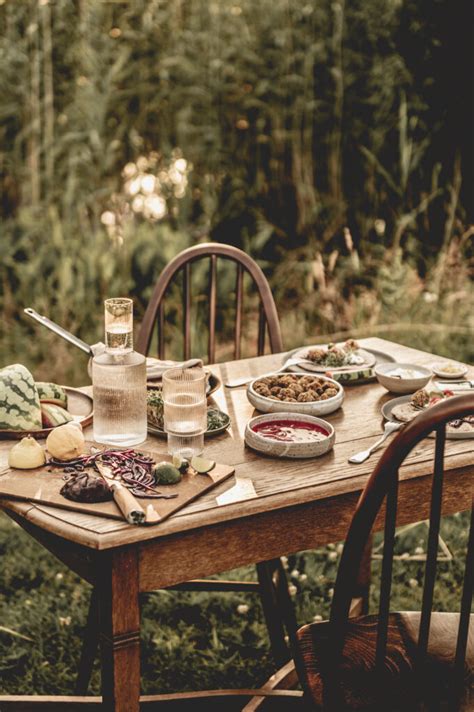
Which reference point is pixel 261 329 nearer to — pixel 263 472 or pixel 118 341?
pixel 118 341

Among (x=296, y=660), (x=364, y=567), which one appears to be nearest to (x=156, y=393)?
(x=296, y=660)

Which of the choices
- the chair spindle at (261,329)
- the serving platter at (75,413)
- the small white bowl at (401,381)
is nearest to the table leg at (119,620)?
the serving platter at (75,413)

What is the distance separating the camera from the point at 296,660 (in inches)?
60.1

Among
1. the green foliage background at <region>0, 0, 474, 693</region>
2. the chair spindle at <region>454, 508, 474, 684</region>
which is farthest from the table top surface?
the green foliage background at <region>0, 0, 474, 693</region>

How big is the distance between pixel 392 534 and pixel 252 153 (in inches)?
129

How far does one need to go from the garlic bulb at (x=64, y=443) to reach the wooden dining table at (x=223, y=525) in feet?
0.40

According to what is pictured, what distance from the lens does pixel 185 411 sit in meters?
1.60

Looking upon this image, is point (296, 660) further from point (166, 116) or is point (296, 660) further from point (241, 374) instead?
point (166, 116)

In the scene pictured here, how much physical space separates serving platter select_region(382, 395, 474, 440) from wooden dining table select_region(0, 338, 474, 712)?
10 millimetres

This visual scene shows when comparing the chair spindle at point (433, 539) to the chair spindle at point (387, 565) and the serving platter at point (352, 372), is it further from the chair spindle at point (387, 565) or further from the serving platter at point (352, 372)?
the serving platter at point (352, 372)

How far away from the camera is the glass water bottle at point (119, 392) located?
1.61m

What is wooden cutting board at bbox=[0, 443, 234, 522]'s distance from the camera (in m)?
1.36

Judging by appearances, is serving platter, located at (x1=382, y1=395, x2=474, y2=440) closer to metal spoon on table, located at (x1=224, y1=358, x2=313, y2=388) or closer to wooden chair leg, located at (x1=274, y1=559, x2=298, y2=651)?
metal spoon on table, located at (x1=224, y1=358, x2=313, y2=388)

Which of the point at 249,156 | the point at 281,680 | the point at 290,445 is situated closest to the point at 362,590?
the point at 281,680
